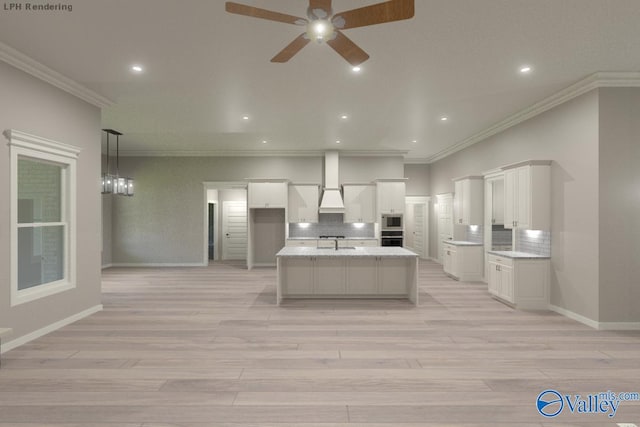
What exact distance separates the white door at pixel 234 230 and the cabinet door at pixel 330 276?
538 centimetres

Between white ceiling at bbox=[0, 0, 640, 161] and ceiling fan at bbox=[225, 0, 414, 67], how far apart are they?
458mm

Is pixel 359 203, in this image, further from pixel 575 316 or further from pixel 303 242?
pixel 575 316

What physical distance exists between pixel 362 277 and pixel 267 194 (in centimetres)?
391

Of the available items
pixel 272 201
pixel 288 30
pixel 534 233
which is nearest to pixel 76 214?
pixel 288 30

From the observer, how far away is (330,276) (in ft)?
18.0

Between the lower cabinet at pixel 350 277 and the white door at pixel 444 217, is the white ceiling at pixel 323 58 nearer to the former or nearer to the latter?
the lower cabinet at pixel 350 277

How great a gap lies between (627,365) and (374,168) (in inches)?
258

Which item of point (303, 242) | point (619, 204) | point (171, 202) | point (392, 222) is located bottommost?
point (303, 242)

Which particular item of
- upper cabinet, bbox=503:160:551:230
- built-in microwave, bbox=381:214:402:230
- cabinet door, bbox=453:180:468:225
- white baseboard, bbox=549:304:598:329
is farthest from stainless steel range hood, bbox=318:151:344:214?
white baseboard, bbox=549:304:598:329

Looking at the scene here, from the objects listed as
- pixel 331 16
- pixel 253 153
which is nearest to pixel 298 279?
pixel 331 16

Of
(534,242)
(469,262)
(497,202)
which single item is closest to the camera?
(534,242)

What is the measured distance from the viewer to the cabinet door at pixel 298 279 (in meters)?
5.50

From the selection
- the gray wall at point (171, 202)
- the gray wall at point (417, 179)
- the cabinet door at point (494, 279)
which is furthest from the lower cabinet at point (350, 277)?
the gray wall at point (417, 179)

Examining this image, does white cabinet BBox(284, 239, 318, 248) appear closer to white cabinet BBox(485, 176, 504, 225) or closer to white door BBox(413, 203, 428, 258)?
white door BBox(413, 203, 428, 258)
